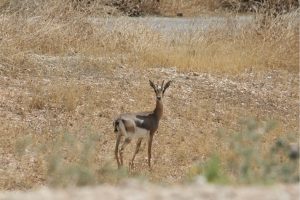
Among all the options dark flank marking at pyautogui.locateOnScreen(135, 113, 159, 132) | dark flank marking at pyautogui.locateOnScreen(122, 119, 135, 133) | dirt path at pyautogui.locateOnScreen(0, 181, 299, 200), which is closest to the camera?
dirt path at pyautogui.locateOnScreen(0, 181, 299, 200)

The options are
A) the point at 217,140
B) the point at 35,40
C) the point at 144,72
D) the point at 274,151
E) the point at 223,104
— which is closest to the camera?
the point at 274,151

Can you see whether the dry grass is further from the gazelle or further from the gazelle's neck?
the gazelle's neck

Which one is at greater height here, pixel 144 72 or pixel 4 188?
pixel 144 72

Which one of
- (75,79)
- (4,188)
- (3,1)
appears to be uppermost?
(3,1)

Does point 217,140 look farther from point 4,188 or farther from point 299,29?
point 299,29

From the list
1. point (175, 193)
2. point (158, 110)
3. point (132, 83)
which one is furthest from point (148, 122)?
point (175, 193)

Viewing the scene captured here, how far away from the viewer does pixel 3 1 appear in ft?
68.0

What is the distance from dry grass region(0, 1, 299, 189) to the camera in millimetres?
11688

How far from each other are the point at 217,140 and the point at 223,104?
242 cm

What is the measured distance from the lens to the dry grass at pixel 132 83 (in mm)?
11688

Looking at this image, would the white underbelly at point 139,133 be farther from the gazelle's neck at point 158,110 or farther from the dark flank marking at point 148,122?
the gazelle's neck at point 158,110

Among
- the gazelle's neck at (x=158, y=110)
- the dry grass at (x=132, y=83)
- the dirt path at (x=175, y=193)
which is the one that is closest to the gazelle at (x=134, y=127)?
the gazelle's neck at (x=158, y=110)

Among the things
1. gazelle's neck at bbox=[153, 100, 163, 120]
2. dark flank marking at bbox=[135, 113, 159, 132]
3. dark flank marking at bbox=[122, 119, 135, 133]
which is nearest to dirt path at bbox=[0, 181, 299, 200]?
dark flank marking at bbox=[122, 119, 135, 133]

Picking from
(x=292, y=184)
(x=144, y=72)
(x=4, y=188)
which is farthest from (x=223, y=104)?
(x=292, y=184)
